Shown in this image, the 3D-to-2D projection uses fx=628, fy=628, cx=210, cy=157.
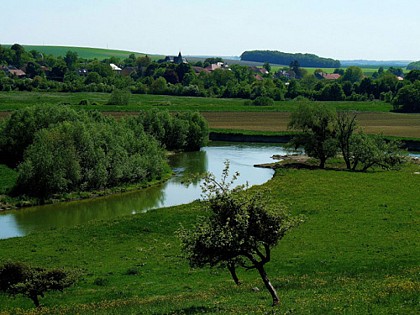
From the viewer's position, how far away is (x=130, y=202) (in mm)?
53781

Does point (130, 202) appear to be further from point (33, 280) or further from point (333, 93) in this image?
point (333, 93)

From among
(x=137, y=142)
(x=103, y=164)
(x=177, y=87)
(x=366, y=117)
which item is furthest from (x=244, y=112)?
(x=103, y=164)

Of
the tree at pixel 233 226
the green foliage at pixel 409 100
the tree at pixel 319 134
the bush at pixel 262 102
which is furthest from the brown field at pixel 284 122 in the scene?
the tree at pixel 233 226

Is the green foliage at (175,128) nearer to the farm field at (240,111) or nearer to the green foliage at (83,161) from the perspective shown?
the farm field at (240,111)

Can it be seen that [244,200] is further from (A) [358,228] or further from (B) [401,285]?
(A) [358,228]

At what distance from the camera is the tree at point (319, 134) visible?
2675 inches

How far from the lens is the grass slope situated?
66.9ft

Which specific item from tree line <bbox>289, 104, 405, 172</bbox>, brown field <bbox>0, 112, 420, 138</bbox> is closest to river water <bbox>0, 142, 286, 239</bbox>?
tree line <bbox>289, 104, 405, 172</bbox>

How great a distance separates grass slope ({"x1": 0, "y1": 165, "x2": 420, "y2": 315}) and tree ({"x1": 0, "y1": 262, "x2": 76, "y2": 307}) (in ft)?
2.64

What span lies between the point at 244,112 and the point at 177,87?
1921 inches

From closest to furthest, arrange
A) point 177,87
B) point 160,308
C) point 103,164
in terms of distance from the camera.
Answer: point 160,308, point 103,164, point 177,87

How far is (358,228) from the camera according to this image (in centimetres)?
3775

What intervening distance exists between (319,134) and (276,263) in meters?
40.9

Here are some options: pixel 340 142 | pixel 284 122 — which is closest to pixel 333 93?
pixel 284 122
